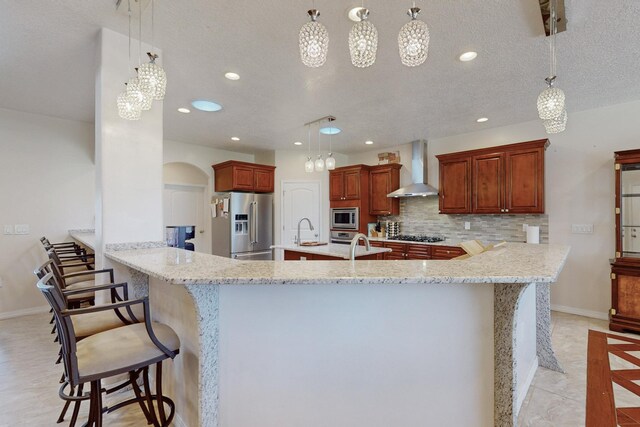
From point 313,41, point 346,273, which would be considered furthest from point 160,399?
point 313,41

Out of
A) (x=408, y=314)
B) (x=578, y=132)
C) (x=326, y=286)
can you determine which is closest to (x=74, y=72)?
(x=326, y=286)

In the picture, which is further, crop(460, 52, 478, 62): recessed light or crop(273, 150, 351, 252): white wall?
crop(273, 150, 351, 252): white wall

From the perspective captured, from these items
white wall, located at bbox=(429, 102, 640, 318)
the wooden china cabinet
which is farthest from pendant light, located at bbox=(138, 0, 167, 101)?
white wall, located at bbox=(429, 102, 640, 318)

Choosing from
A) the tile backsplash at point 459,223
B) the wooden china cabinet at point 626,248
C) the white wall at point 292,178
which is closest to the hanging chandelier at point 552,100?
the wooden china cabinet at point 626,248

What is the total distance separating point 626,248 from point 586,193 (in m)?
0.79

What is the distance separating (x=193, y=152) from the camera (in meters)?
5.62

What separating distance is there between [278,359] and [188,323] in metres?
0.55

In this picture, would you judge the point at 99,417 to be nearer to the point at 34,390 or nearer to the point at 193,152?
the point at 34,390

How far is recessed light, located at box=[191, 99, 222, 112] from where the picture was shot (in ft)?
11.5

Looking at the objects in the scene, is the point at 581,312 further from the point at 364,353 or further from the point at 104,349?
the point at 104,349

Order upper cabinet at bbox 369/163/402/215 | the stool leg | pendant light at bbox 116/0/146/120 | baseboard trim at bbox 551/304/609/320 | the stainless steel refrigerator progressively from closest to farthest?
the stool leg, pendant light at bbox 116/0/146/120, baseboard trim at bbox 551/304/609/320, the stainless steel refrigerator, upper cabinet at bbox 369/163/402/215

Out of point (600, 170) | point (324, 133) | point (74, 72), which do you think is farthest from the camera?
point (324, 133)

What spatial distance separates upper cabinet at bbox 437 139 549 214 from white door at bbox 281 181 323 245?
2.50 metres

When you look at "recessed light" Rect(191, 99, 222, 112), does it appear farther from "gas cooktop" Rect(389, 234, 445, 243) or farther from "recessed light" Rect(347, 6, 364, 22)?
"gas cooktop" Rect(389, 234, 445, 243)
